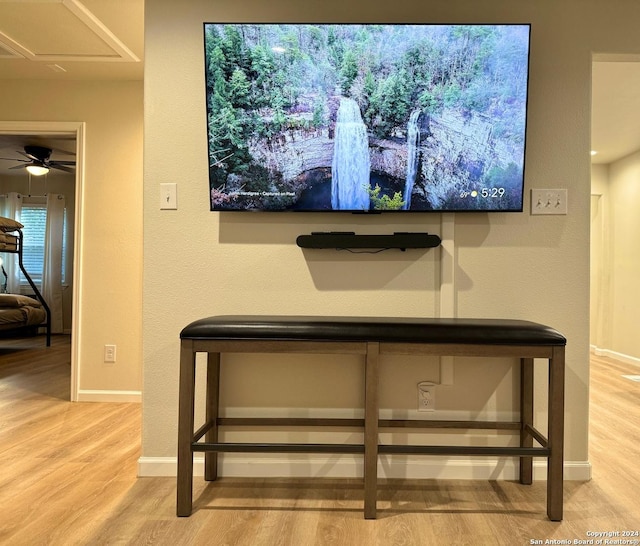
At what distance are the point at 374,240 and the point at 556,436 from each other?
1.05m

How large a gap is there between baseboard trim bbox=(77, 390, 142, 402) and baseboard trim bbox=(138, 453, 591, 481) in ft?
5.01

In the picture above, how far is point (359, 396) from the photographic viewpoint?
2301 millimetres

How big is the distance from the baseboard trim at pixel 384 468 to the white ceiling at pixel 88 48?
74.5 inches

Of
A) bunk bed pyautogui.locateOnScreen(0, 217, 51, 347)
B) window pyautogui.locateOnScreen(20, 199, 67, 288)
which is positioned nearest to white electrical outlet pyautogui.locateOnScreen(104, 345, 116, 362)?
bunk bed pyautogui.locateOnScreen(0, 217, 51, 347)

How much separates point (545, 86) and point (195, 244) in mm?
1742

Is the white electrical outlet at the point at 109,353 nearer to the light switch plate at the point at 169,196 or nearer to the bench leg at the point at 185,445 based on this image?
the light switch plate at the point at 169,196

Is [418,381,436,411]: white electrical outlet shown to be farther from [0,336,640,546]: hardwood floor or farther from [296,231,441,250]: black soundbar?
[296,231,441,250]: black soundbar

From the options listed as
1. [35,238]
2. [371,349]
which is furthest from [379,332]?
[35,238]

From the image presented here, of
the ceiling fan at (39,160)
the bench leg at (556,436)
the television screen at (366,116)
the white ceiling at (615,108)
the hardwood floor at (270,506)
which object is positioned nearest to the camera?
the hardwood floor at (270,506)

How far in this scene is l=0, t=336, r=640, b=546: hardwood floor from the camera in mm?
1758

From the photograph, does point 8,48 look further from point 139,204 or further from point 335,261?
point 335,261

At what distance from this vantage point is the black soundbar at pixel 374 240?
224 centimetres

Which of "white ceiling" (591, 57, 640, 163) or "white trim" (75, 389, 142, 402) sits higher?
"white ceiling" (591, 57, 640, 163)

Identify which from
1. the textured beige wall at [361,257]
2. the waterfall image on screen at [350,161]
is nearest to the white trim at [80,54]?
the textured beige wall at [361,257]
